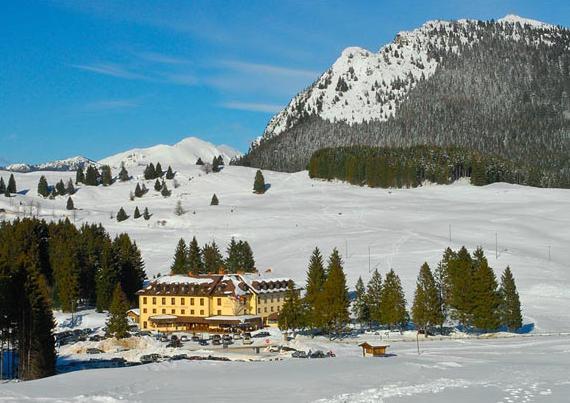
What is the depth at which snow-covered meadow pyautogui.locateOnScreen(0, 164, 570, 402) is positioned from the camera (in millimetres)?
31828

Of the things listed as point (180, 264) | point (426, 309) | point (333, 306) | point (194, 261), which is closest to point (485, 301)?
point (426, 309)

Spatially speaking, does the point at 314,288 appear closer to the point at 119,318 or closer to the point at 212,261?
the point at 119,318

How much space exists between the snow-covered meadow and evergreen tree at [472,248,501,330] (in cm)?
488

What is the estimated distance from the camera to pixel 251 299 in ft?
303

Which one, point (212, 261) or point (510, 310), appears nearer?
point (510, 310)

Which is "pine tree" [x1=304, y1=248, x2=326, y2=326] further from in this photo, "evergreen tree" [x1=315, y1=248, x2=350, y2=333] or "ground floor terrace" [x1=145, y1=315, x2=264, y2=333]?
"ground floor terrace" [x1=145, y1=315, x2=264, y2=333]

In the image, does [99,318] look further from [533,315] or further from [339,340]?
[533,315]

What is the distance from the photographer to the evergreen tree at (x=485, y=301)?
7306 cm

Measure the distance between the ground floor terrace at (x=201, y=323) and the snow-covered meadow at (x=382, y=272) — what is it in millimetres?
21139

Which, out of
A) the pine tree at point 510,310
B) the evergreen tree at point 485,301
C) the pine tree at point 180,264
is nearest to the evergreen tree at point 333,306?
the evergreen tree at point 485,301

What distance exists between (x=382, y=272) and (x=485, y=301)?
37.5m

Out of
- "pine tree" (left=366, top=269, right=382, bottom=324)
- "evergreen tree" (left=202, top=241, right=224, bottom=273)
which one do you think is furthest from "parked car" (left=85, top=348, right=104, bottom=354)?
"evergreen tree" (left=202, top=241, right=224, bottom=273)

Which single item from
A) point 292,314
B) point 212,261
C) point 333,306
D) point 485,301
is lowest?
point 292,314

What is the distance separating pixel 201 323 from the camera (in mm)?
90375
